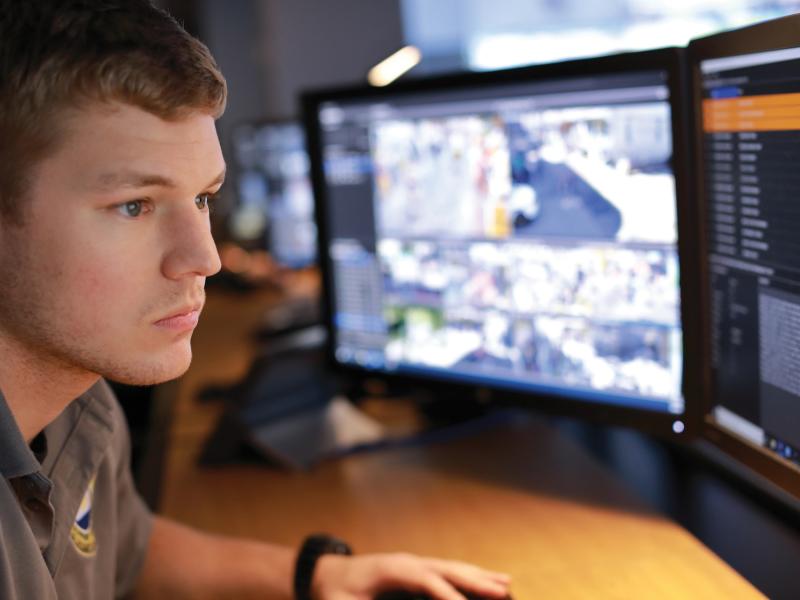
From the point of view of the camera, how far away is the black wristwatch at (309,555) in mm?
988

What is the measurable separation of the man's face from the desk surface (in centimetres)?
46

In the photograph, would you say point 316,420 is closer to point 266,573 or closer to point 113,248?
point 266,573

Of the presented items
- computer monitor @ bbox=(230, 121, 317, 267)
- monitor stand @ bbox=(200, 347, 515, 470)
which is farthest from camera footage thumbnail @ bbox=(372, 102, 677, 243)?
computer monitor @ bbox=(230, 121, 317, 267)

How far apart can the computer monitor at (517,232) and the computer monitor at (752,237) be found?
0.16ft

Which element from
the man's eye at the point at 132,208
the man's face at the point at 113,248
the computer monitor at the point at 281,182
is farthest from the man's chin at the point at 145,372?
the computer monitor at the point at 281,182

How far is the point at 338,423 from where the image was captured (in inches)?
57.3

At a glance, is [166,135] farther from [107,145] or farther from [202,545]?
[202,545]

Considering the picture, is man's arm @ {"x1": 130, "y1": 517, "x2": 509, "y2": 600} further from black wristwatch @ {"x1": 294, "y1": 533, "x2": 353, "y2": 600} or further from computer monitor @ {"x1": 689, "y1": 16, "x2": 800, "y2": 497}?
computer monitor @ {"x1": 689, "y1": 16, "x2": 800, "y2": 497}

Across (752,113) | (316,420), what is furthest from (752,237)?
(316,420)

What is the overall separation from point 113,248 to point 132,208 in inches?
1.6

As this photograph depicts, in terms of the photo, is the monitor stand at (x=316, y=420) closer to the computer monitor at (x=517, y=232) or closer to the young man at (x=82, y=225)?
the computer monitor at (x=517, y=232)

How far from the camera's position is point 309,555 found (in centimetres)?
101

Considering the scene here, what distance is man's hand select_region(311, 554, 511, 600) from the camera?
923mm

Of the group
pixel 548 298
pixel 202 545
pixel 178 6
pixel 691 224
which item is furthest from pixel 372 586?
pixel 178 6
